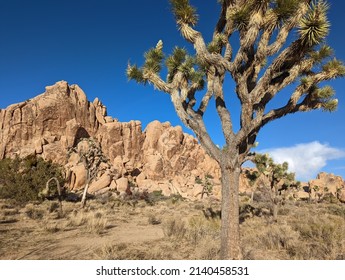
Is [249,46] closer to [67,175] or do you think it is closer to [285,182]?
[285,182]

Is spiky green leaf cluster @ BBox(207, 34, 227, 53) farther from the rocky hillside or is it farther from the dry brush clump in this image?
the rocky hillside

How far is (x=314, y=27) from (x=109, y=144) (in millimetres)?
57746

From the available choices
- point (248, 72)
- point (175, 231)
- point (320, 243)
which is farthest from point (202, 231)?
point (248, 72)

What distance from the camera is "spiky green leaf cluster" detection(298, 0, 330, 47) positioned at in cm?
612

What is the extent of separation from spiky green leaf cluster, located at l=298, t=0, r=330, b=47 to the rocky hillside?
3792cm

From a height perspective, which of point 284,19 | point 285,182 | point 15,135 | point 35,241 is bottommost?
point 35,241

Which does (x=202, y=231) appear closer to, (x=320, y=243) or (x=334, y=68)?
(x=320, y=243)

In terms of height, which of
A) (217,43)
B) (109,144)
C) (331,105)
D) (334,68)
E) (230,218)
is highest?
(109,144)

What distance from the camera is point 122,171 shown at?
55.1 metres

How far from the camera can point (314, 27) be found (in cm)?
612

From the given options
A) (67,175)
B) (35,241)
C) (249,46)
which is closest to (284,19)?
(249,46)

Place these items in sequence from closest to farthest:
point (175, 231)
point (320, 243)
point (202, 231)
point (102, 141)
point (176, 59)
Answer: point (320, 243) → point (176, 59) → point (175, 231) → point (202, 231) → point (102, 141)

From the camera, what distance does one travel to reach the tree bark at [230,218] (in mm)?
5750

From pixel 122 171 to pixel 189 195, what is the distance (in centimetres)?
1507
